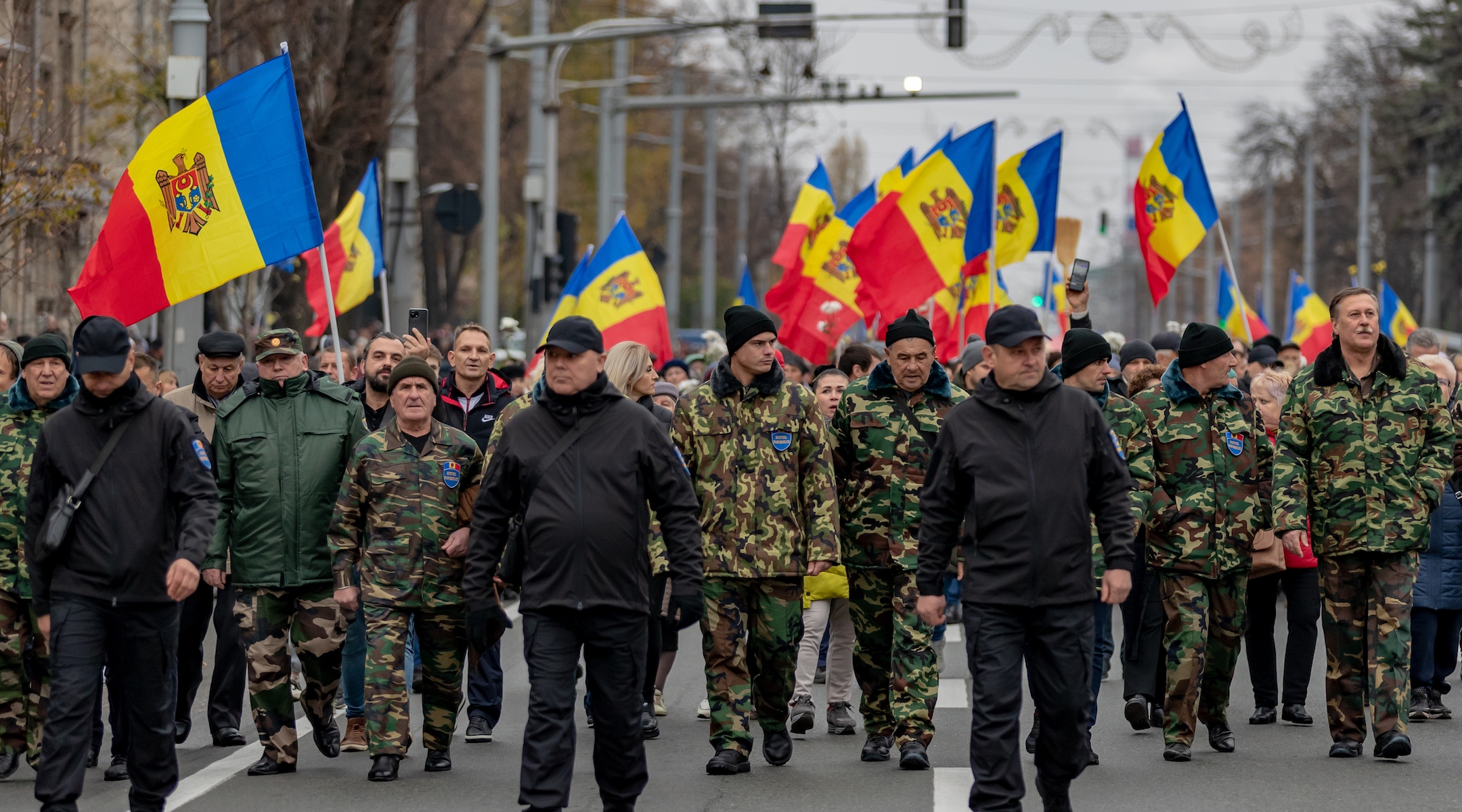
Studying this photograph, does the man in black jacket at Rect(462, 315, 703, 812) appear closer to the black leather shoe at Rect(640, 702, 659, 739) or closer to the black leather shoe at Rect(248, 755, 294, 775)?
the black leather shoe at Rect(248, 755, 294, 775)

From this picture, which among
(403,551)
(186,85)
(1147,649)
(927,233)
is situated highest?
(186,85)

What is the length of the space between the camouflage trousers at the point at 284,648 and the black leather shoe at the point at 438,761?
589 mm

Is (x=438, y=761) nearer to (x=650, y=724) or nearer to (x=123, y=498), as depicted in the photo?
(x=650, y=724)

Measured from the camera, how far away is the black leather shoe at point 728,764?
890 centimetres

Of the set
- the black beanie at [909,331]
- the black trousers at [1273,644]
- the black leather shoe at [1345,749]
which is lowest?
the black leather shoe at [1345,749]

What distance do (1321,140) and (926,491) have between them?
6785 centimetres

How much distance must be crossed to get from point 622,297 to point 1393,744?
8.44m

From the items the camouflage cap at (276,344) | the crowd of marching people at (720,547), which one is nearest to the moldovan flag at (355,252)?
the crowd of marching people at (720,547)

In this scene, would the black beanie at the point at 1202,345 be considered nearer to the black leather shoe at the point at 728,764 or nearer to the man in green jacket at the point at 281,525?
the black leather shoe at the point at 728,764

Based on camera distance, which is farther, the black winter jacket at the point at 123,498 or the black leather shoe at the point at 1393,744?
the black leather shoe at the point at 1393,744

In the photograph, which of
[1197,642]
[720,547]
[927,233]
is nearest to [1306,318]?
[927,233]

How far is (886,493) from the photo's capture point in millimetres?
9320

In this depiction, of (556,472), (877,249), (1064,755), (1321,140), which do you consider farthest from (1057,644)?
(1321,140)

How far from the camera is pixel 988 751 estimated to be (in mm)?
7266
